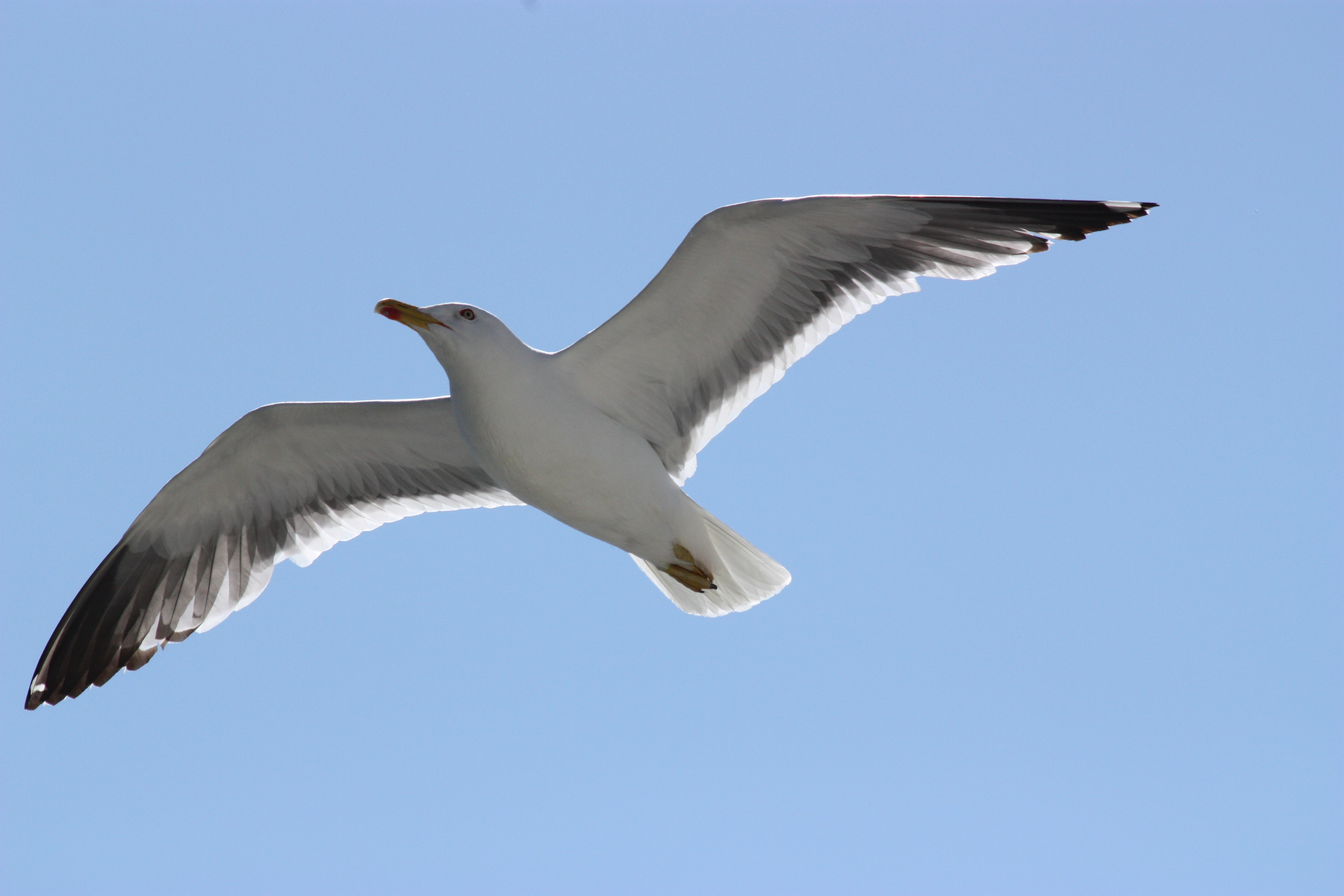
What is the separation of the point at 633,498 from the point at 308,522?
2205 mm

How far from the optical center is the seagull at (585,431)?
5047 millimetres

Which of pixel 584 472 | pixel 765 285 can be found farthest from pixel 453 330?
pixel 765 285

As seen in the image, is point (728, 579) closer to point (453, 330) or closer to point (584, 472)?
point (584, 472)

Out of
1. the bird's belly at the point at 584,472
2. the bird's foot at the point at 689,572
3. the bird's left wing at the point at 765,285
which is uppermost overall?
the bird's left wing at the point at 765,285

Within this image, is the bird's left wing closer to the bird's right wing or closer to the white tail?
the white tail

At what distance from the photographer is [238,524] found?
6324 mm

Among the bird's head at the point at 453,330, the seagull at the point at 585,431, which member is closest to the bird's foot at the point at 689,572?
the seagull at the point at 585,431

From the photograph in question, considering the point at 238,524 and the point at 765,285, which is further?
the point at 238,524

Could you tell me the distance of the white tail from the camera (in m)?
5.44

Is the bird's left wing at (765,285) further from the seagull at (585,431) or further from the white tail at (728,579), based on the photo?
the white tail at (728,579)

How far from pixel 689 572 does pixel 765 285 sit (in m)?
1.36

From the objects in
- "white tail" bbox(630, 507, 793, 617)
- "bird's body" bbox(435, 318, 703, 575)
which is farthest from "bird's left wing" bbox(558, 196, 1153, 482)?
"white tail" bbox(630, 507, 793, 617)

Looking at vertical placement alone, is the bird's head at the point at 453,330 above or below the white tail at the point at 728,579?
above

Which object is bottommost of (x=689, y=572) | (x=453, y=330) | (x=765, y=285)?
(x=689, y=572)
